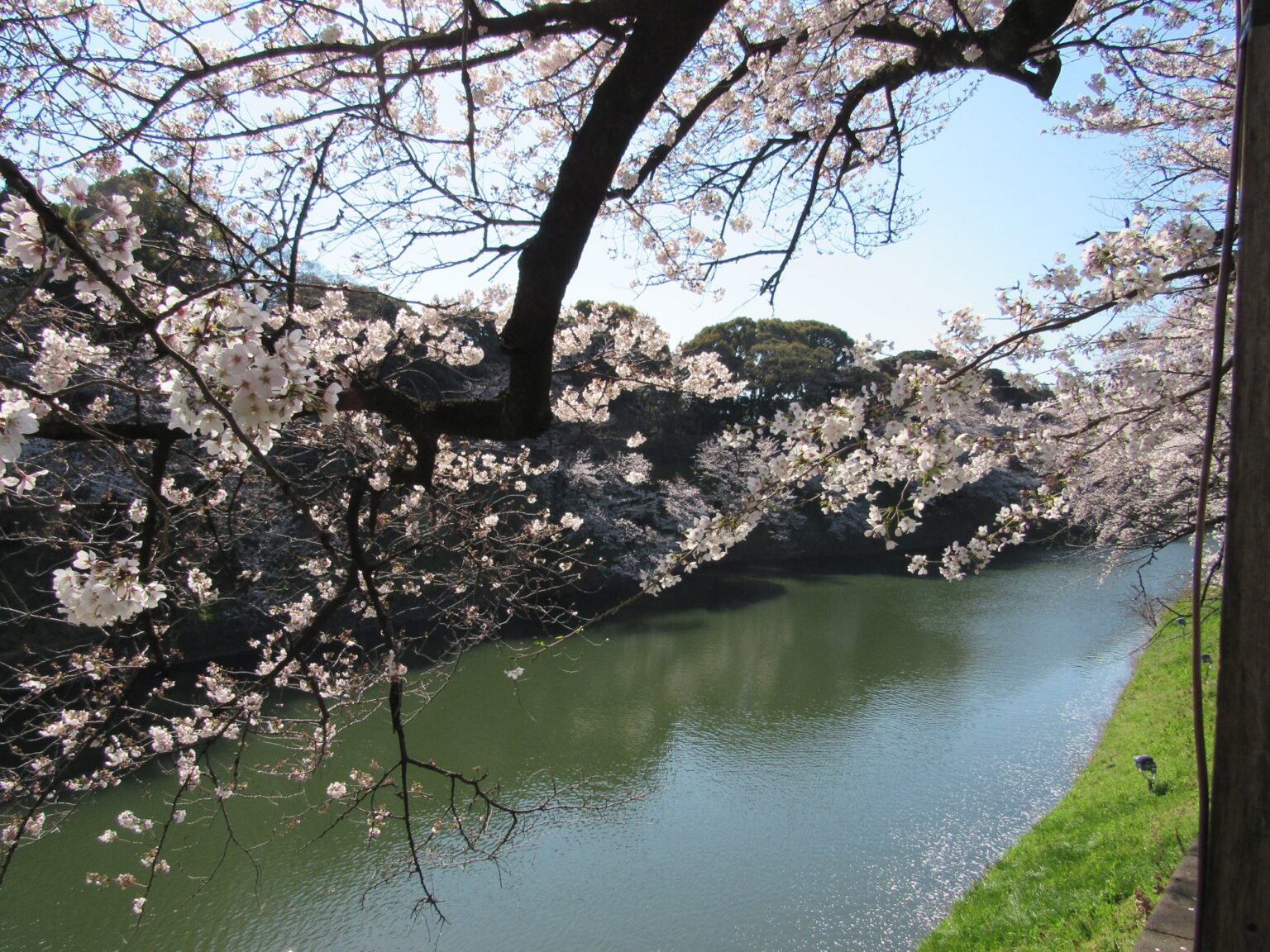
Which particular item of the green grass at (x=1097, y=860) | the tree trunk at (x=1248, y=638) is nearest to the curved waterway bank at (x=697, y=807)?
the green grass at (x=1097, y=860)

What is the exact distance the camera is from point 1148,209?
11.3 ft

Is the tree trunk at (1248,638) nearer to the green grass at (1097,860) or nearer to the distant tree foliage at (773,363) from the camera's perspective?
the green grass at (1097,860)

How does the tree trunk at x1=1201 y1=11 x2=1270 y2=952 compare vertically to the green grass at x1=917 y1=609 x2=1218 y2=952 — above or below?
above

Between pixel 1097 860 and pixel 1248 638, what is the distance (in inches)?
194

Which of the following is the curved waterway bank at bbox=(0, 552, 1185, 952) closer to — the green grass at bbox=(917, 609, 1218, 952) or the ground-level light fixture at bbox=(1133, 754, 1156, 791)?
the green grass at bbox=(917, 609, 1218, 952)

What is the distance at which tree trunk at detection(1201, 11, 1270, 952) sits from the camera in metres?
0.59

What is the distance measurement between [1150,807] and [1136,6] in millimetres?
4998

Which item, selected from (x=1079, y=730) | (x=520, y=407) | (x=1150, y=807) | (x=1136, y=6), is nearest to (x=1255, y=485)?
(x=520, y=407)

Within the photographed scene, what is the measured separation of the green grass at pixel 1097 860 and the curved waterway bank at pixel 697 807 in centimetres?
39

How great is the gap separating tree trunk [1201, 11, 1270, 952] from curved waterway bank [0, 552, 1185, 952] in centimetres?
334

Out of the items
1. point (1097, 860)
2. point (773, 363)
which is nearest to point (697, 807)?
point (1097, 860)

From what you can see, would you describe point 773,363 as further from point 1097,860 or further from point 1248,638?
point 1248,638

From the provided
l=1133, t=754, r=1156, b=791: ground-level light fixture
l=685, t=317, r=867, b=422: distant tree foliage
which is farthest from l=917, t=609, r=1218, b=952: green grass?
l=685, t=317, r=867, b=422: distant tree foliage

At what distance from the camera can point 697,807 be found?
632cm
